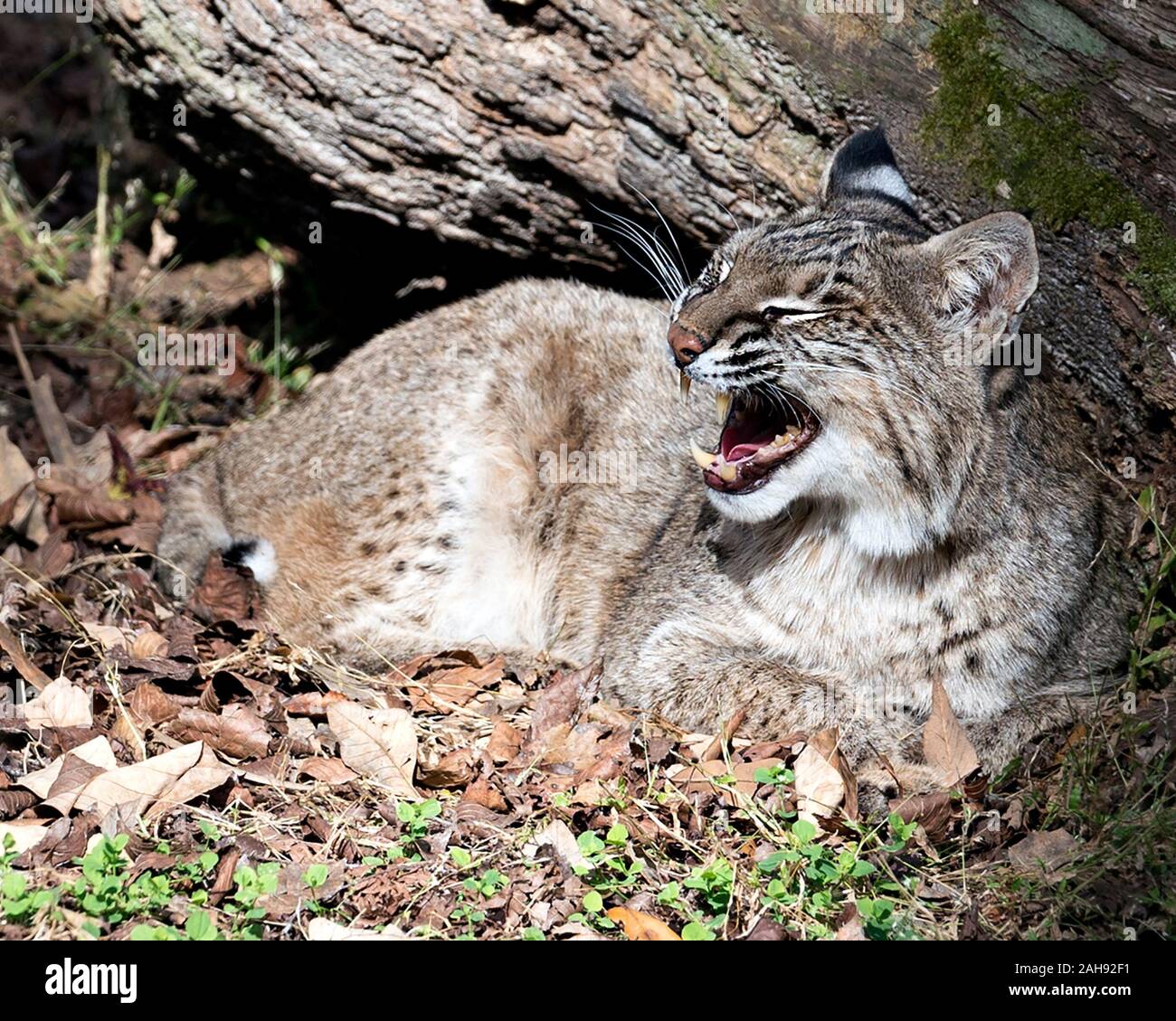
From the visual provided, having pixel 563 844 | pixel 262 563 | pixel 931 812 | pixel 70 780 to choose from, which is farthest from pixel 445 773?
pixel 262 563

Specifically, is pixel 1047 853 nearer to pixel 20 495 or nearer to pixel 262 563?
pixel 262 563

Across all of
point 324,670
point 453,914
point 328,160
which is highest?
point 328,160

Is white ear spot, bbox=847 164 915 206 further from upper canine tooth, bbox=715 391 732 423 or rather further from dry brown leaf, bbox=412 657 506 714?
dry brown leaf, bbox=412 657 506 714

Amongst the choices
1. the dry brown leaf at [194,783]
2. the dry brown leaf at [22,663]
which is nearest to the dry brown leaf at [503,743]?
the dry brown leaf at [194,783]

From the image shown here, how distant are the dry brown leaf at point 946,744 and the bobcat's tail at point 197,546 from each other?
2772 millimetres

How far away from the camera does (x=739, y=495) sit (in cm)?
423

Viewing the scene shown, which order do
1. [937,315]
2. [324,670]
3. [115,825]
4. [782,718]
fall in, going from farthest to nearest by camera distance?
[324,670] < [782,718] < [937,315] < [115,825]

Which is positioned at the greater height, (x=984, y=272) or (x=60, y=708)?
(x=984, y=272)

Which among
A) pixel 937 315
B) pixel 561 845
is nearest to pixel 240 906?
pixel 561 845

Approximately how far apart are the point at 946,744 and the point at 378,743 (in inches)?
73.3

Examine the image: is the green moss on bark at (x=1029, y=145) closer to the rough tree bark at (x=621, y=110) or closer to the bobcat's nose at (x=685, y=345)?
the rough tree bark at (x=621, y=110)

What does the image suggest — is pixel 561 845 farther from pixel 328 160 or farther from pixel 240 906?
pixel 328 160

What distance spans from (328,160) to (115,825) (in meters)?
3.21

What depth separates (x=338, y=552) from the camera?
17.9 feet
